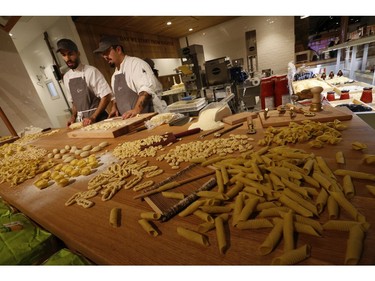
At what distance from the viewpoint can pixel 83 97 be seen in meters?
3.04

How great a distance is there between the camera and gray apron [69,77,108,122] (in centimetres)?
299

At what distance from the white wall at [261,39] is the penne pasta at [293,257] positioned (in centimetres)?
885

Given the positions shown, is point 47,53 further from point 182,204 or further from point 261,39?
point 261,39

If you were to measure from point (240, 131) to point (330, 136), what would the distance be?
20.4 inches

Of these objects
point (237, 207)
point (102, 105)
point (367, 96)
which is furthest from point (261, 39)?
point (237, 207)

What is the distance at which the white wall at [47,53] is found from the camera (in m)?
5.14

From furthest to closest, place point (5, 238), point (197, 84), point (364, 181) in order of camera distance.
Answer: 1. point (197, 84)
2. point (5, 238)
3. point (364, 181)

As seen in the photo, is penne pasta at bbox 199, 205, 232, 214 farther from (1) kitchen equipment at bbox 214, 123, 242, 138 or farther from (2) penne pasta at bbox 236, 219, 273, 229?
(1) kitchen equipment at bbox 214, 123, 242, 138

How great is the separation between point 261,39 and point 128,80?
7114 mm

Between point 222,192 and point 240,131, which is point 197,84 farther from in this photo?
point 222,192

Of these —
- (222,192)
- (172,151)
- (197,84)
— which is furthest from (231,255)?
(197,84)

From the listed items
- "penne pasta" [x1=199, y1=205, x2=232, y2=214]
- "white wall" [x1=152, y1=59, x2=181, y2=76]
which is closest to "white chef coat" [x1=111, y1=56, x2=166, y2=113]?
"penne pasta" [x1=199, y1=205, x2=232, y2=214]

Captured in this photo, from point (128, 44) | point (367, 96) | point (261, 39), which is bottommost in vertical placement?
point (367, 96)

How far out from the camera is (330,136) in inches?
38.4
